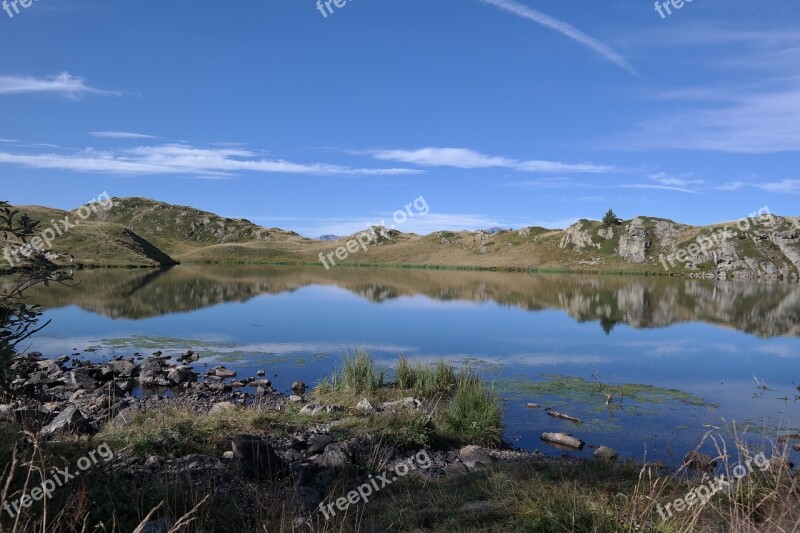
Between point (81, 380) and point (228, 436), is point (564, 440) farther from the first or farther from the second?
point (81, 380)

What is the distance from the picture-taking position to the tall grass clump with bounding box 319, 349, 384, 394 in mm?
17453

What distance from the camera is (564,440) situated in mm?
13727

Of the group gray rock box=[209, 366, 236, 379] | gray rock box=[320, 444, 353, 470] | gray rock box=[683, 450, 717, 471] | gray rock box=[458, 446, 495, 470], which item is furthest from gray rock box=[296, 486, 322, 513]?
gray rock box=[209, 366, 236, 379]

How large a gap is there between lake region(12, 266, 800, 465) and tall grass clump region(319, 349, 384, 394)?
261 centimetres

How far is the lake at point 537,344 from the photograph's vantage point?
16172 mm

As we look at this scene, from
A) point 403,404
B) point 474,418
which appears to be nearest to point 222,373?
point 403,404

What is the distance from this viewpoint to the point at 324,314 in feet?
132

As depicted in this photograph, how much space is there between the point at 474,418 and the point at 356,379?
5.12m

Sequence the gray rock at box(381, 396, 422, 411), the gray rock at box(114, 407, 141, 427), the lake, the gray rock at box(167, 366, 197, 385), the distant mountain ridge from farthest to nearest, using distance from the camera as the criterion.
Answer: the distant mountain ridge
the gray rock at box(167, 366, 197, 385)
the lake
the gray rock at box(381, 396, 422, 411)
the gray rock at box(114, 407, 141, 427)

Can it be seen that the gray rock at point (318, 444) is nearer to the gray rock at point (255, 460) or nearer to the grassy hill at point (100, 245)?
the gray rock at point (255, 460)

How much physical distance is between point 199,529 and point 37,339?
27238mm

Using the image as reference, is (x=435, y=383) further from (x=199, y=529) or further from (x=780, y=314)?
(x=780, y=314)

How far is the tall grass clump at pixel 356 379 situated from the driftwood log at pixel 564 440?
234 inches

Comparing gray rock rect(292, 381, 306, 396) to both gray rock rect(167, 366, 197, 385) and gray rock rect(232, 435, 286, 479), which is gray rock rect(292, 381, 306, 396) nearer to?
gray rock rect(167, 366, 197, 385)
